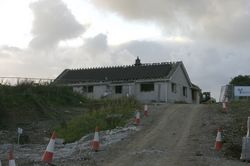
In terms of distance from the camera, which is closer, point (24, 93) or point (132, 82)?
point (24, 93)

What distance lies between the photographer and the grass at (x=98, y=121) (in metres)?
28.2

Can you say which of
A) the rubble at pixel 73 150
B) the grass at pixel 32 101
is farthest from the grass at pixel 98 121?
the grass at pixel 32 101

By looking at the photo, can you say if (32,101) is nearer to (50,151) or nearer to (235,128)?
(235,128)

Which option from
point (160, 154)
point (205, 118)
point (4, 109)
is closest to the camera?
point (160, 154)

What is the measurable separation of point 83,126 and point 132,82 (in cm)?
3007

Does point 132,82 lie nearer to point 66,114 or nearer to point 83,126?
point 66,114

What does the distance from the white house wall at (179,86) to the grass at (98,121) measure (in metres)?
24.9

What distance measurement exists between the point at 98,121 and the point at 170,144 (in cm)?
919

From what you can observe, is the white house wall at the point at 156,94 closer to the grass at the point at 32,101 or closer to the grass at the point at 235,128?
the grass at the point at 32,101

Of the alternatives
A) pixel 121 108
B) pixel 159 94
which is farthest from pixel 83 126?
pixel 159 94

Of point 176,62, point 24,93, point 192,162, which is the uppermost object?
point 176,62

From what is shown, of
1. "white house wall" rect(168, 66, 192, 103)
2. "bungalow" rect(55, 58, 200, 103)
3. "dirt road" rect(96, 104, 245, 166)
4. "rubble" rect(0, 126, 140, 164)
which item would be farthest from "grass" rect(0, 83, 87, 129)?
"white house wall" rect(168, 66, 192, 103)

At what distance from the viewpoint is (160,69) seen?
61031mm

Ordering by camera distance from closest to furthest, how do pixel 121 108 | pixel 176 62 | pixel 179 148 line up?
pixel 179 148
pixel 121 108
pixel 176 62
